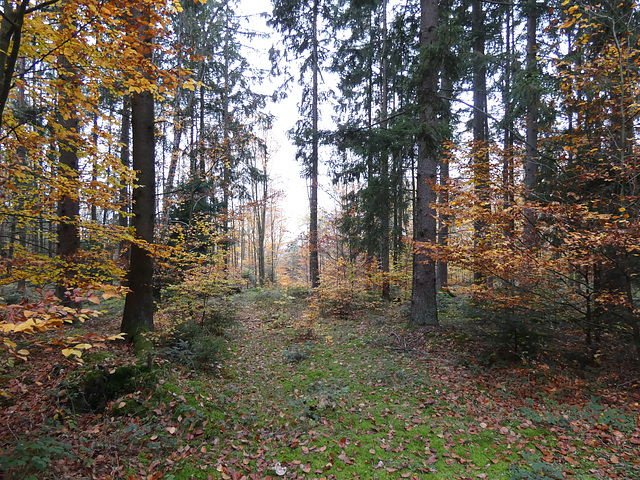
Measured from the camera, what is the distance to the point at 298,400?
5.19 metres

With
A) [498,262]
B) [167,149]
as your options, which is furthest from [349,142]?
[167,149]

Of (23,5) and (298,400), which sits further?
(298,400)

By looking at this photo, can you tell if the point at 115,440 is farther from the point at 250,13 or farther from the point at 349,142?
the point at 250,13

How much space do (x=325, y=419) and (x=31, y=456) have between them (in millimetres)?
3558

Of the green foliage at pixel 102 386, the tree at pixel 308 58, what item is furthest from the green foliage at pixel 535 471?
the tree at pixel 308 58

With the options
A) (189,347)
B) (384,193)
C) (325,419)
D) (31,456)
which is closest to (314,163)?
(384,193)

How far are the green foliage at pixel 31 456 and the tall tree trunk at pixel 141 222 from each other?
3.14 m

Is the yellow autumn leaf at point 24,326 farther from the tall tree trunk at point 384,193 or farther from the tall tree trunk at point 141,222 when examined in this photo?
the tall tree trunk at point 384,193

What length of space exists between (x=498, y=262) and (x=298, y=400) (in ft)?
15.9

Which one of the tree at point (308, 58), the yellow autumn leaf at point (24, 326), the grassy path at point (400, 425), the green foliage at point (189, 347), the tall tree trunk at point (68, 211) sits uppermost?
the tree at point (308, 58)

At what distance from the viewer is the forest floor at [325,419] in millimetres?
3383

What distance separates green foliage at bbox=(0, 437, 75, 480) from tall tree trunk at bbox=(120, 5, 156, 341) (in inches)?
124

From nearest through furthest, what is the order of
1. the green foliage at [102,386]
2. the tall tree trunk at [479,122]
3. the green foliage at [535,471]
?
the green foliage at [535,471] < the green foliage at [102,386] < the tall tree trunk at [479,122]

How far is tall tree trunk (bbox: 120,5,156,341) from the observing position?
19.8 feet
